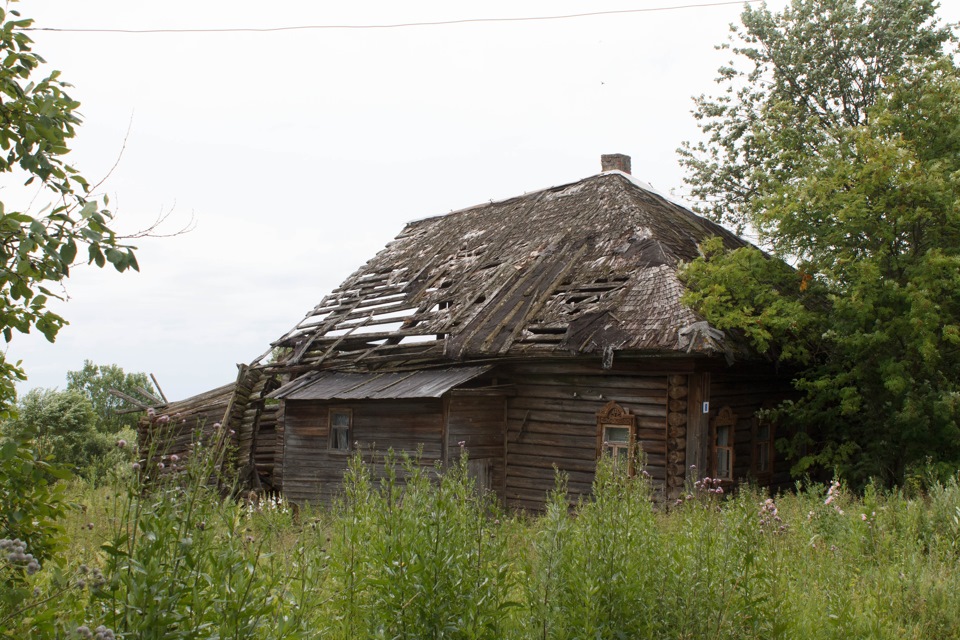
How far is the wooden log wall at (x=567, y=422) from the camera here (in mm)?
12859

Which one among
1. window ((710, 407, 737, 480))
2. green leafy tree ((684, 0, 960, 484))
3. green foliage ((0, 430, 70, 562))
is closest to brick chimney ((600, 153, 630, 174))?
green leafy tree ((684, 0, 960, 484))

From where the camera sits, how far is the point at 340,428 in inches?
622

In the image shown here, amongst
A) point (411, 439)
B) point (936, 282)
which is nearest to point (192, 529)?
point (411, 439)

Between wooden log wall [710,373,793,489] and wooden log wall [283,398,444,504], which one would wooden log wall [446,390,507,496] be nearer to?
wooden log wall [283,398,444,504]

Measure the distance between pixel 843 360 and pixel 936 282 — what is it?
81.8 inches

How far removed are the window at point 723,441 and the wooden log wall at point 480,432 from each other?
3.60m

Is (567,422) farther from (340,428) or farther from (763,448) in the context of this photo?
(340,428)

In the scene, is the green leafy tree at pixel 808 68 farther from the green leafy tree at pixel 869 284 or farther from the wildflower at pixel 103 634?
the wildflower at pixel 103 634

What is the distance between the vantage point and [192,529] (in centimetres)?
333

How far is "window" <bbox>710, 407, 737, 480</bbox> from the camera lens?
13.3 m

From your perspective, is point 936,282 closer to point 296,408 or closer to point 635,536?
point 635,536

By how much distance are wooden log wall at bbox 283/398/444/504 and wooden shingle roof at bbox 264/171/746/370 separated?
1.08 metres

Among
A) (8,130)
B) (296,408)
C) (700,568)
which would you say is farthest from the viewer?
(296,408)

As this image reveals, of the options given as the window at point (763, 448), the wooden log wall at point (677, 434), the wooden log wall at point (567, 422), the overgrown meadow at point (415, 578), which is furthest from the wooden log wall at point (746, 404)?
the overgrown meadow at point (415, 578)
